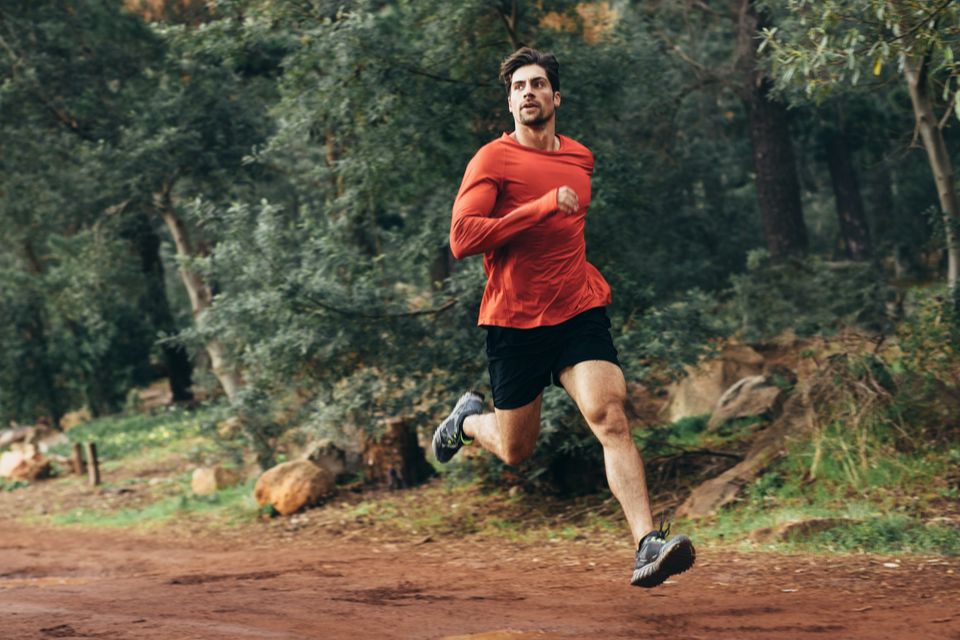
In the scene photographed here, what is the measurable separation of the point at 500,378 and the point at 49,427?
81.1 feet

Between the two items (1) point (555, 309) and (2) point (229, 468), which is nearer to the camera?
(1) point (555, 309)

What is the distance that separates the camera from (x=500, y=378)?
19.3 ft

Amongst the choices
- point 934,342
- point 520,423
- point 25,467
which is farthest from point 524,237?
point 25,467

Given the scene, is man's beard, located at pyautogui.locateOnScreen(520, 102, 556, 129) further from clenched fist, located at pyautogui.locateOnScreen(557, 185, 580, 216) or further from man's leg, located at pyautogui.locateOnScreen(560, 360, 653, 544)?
man's leg, located at pyautogui.locateOnScreen(560, 360, 653, 544)

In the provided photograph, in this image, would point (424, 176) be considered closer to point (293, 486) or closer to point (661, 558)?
point (293, 486)

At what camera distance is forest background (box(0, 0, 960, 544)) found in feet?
34.6

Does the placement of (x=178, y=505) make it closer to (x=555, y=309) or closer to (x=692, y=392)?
(x=692, y=392)

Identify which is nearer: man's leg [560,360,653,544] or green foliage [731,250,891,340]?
man's leg [560,360,653,544]

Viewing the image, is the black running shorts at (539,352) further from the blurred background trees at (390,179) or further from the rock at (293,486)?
the rock at (293,486)

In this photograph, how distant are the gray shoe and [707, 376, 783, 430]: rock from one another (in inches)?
251

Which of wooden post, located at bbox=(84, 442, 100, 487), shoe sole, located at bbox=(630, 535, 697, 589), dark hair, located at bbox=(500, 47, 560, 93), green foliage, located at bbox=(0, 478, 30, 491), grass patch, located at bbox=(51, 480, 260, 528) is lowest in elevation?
grass patch, located at bbox=(51, 480, 260, 528)

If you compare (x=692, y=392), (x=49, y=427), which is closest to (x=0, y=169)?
(x=49, y=427)

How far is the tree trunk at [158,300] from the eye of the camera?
2322cm

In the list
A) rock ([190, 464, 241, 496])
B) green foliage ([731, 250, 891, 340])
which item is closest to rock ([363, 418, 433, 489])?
rock ([190, 464, 241, 496])
